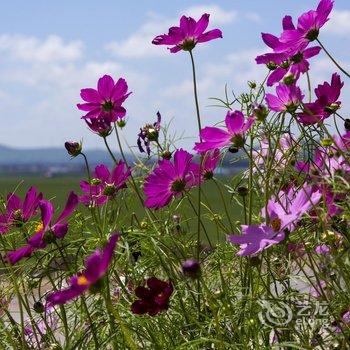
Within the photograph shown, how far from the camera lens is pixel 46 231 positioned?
90 centimetres

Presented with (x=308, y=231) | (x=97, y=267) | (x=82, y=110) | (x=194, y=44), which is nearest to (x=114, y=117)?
(x=82, y=110)

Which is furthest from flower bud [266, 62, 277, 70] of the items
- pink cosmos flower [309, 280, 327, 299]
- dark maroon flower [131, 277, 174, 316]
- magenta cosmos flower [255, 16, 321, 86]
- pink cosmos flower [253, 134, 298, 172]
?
dark maroon flower [131, 277, 174, 316]

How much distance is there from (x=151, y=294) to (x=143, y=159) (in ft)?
2.06

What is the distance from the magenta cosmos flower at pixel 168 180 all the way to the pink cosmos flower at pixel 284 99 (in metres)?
0.13

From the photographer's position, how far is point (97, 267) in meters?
0.64

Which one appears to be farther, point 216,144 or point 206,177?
point 206,177

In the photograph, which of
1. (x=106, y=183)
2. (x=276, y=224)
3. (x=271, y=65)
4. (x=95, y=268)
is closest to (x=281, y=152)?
(x=271, y=65)

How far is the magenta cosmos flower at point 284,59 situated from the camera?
1.06 meters

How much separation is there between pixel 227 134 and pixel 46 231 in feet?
0.78

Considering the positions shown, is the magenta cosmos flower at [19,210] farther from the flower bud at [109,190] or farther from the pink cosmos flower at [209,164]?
the pink cosmos flower at [209,164]

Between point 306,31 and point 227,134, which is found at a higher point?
point 306,31

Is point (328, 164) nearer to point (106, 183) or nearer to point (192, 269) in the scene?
point (106, 183)

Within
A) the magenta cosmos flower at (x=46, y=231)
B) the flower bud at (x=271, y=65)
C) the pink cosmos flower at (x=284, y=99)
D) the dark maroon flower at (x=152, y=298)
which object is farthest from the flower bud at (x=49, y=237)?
the flower bud at (x=271, y=65)

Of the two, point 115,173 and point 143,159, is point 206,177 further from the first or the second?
point 143,159
